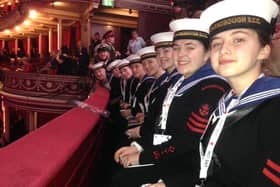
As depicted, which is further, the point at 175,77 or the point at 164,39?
the point at 164,39

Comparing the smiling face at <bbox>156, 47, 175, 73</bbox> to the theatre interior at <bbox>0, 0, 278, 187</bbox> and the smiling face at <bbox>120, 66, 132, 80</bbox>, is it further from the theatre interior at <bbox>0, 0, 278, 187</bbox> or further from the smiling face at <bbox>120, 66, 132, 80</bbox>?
the smiling face at <bbox>120, 66, 132, 80</bbox>

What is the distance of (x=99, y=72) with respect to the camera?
22.7 feet

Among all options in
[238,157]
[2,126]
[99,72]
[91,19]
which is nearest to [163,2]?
[91,19]

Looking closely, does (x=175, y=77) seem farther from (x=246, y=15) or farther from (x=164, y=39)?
(x=246, y=15)

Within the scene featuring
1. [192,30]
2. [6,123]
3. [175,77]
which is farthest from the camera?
[6,123]

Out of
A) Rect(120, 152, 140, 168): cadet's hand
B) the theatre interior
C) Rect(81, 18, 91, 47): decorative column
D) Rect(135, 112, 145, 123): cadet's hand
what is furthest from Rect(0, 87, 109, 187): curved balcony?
Rect(81, 18, 91, 47): decorative column

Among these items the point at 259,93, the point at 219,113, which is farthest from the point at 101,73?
the point at 259,93

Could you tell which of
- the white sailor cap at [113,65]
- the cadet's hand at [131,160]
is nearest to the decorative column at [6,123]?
the white sailor cap at [113,65]

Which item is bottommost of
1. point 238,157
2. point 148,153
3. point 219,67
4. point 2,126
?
point 2,126

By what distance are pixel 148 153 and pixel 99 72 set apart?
4.72m

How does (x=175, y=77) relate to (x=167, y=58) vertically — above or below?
below

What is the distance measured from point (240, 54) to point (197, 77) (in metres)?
0.65

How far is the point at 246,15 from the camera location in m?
1.65

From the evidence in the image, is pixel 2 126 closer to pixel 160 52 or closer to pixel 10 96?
pixel 10 96
